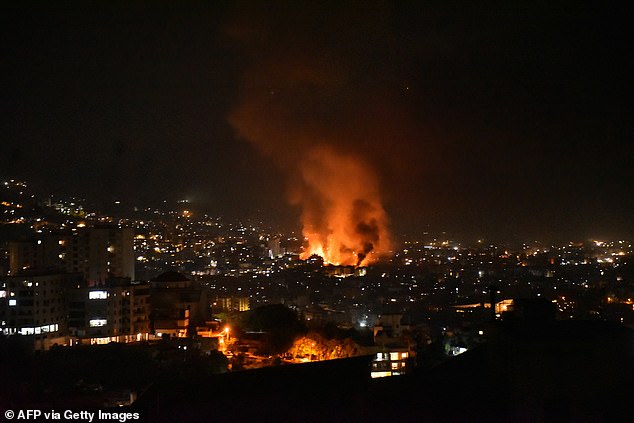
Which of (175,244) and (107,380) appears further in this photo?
(175,244)

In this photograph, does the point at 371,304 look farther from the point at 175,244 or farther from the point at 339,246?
the point at 175,244

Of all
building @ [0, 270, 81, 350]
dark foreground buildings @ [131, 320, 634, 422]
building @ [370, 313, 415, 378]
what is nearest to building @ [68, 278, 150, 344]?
building @ [0, 270, 81, 350]

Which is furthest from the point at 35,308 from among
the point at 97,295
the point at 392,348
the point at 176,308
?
the point at 392,348

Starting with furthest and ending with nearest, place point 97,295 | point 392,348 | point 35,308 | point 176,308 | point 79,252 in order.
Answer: point 79,252 → point 176,308 → point 97,295 → point 35,308 → point 392,348

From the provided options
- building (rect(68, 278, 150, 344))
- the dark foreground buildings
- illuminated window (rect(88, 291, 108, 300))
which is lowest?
the dark foreground buildings

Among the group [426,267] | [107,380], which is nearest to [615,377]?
[107,380]

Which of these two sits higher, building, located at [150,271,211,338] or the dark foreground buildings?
building, located at [150,271,211,338]

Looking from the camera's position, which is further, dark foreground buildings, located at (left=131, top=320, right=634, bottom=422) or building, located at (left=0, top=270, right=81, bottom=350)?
building, located at (left=0, top=270, right=81, bottom=350)

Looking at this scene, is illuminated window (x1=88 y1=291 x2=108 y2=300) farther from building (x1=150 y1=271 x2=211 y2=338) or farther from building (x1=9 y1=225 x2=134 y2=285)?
building (x1=9 y1=225 x2=134 y2=285)

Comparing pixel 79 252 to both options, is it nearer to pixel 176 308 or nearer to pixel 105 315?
pixel 176 308
